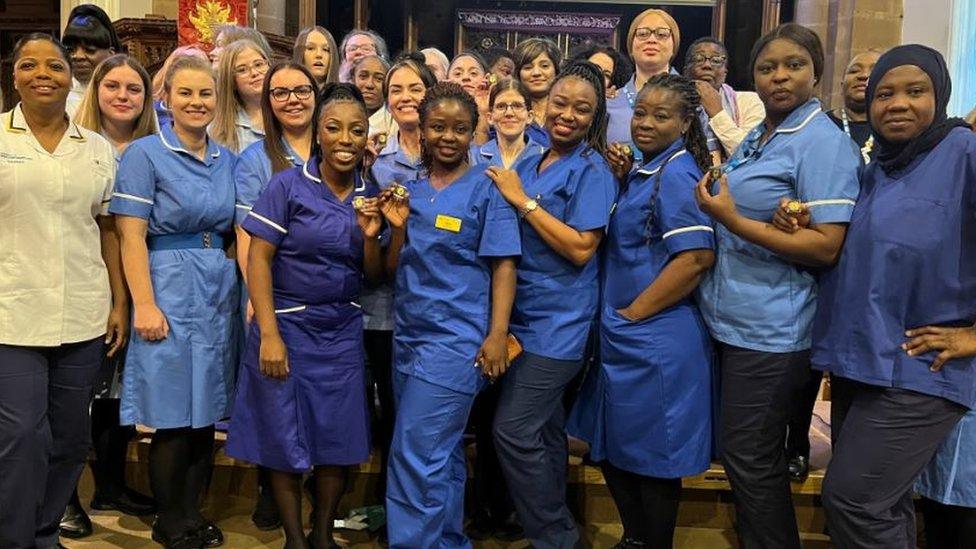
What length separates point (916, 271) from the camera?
73.8 inches

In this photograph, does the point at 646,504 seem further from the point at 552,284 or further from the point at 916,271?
the point at 916,271

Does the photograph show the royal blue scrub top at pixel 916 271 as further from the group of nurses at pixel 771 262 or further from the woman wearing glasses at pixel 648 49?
the woman wearing glasses at pixel 648 49

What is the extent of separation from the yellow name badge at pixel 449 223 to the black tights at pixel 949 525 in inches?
55.6

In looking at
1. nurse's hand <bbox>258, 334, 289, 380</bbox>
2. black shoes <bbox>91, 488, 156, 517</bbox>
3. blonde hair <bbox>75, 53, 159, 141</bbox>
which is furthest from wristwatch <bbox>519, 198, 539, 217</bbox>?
black shoes <bbox>91, 488, 156, 517</bbox>

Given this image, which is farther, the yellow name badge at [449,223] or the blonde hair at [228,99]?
the blonde hair at [228,99]

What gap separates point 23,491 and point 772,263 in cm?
204

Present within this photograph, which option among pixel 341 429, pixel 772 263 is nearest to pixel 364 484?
pixel 341 429

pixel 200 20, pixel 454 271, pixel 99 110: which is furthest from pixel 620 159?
pixel 200 20

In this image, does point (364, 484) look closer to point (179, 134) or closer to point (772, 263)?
point (179, 134)

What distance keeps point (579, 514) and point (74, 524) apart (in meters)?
1.66

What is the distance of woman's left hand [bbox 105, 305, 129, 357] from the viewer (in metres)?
2.56

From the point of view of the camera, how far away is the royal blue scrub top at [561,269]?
2312 millimetres

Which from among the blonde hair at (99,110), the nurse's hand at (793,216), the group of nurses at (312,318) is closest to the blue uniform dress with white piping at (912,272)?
the nurse's hand at (793,216)

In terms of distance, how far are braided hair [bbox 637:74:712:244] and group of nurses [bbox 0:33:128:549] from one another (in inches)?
60.4
